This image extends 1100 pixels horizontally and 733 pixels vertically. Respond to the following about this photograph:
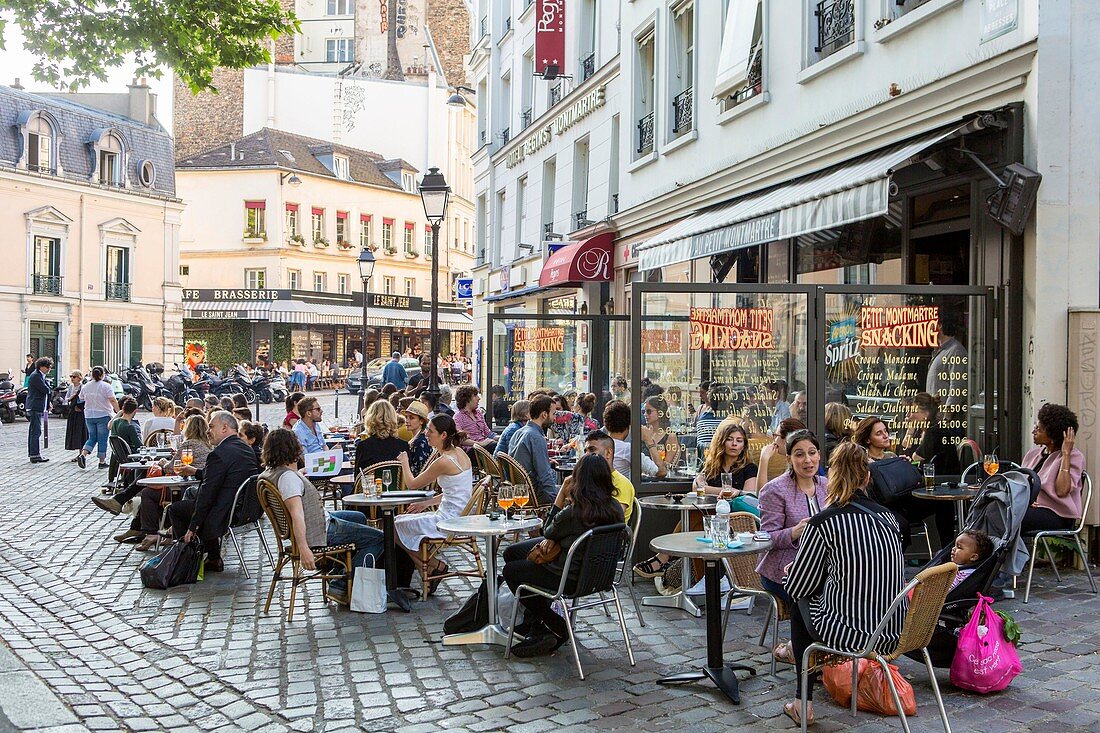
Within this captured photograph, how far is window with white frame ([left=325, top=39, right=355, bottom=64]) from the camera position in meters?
60.3

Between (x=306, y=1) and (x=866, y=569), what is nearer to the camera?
(x=866, y=569)

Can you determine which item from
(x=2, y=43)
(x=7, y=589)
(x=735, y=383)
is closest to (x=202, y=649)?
(x=7, y=589)

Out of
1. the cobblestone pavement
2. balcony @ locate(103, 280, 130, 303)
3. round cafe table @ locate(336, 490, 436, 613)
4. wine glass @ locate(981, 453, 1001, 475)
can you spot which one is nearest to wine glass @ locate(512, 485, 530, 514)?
the cobblestone pavement

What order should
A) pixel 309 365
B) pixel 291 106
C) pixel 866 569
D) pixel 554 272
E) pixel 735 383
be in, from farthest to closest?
1. pixel 291 106
2. pixel 309 365
3. pixel 554 272
4. pixel 735 383
5. pixel 866 569

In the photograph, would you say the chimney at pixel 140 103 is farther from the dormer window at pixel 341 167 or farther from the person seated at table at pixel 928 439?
the person seated at table at pixel 928 439

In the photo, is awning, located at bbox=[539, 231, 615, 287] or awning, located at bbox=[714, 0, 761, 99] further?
awning, located at bbox=[539, 231, 615, 287]

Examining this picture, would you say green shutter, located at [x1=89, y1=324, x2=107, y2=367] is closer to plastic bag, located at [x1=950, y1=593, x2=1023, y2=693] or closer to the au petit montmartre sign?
the au petit montmartre sign

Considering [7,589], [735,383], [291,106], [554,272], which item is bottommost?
[7,589]

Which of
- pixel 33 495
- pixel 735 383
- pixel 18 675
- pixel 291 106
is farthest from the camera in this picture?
pixel 291 106

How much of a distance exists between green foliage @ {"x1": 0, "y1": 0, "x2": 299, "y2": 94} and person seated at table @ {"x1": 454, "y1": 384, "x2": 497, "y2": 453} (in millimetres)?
4301

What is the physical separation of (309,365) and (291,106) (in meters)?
17.3

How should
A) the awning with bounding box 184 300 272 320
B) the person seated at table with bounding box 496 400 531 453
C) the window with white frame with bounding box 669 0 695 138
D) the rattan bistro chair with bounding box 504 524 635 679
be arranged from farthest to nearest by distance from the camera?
the awning with bounding box 184 300 272 320 < the window with white frame with bounding box 669 0 695 138 < the person seated at table with bounding box 496 400 531 453 < the rattan bistro chair with bounding box 504 524 635 679

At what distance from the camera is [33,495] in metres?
13.8

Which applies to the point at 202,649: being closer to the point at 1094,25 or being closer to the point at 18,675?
the point at 18,675
